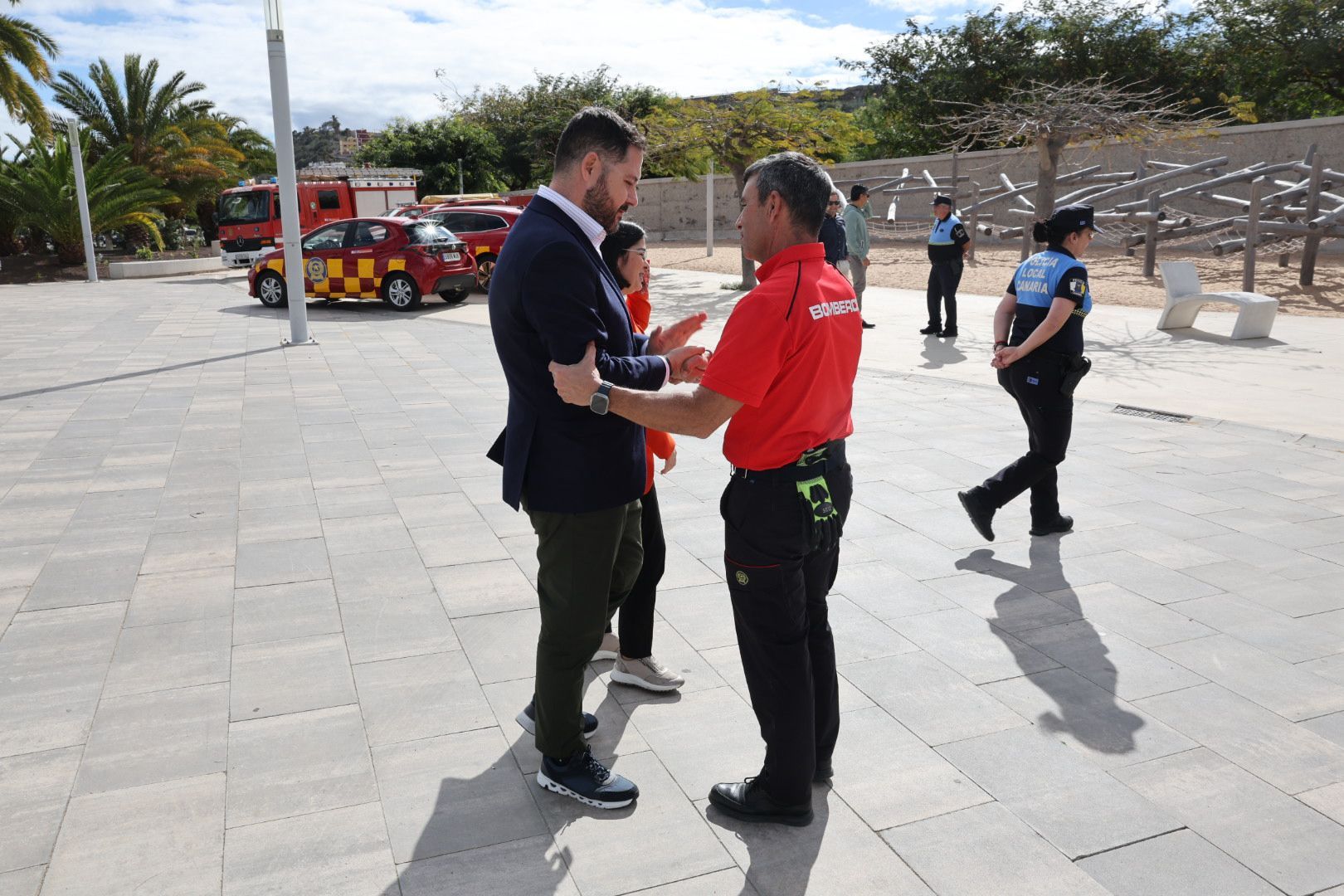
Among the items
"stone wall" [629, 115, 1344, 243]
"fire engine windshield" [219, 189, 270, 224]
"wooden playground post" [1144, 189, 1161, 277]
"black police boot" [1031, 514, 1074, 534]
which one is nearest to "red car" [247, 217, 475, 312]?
"fire engine windshield" [219, 189, 270, 224]

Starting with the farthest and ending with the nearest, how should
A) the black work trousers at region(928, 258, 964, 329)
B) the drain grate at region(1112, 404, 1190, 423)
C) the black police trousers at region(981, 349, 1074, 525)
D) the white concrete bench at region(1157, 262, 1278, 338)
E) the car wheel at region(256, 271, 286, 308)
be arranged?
the car wheel at region(256, 271, 286, 308) < the black work trousers at region(928, 258, 964, 329) < the white concrete bench at region(1157, 262, 1278, 338) < the drain grate at region(1112, 404, 1190, 423) < the black police trousers at region(981, 349, 1074, 525)

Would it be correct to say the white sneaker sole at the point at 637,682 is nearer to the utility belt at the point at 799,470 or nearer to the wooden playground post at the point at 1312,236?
the utility belt at the point at 799,470

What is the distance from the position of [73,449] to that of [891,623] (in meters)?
5.94

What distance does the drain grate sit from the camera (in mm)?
7789

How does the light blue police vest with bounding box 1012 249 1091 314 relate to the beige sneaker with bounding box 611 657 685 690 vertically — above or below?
above

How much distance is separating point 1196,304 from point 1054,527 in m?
8.50

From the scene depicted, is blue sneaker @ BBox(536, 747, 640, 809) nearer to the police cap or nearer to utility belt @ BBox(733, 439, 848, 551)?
utility belt @ BBox(733, 439, 848, 551)

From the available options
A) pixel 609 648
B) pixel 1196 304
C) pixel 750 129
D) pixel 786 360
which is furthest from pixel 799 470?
pixel 750 129

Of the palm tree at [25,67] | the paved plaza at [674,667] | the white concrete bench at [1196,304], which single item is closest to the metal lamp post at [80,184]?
the palm tree at [25,67]

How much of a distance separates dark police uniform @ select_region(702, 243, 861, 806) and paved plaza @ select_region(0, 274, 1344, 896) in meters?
0.38

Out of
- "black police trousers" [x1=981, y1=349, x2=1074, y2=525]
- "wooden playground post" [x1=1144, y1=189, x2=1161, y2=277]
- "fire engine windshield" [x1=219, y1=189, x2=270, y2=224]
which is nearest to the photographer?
"black police trousers" [x1=981, y1=349, x2=1074, y2=525]

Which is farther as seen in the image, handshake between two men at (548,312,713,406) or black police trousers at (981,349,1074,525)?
black police trousers at (981,349,1074,525)

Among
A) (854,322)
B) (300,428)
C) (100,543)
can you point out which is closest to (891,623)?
(854,322)

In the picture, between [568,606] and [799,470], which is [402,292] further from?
[799,470]
